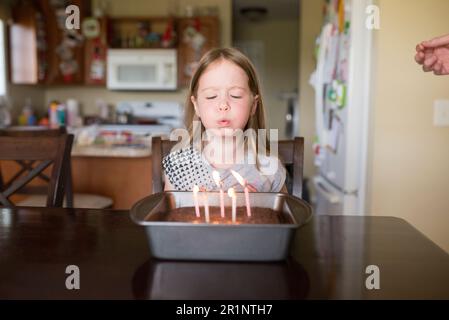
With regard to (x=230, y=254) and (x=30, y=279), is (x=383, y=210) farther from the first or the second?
(x=30, y=279)

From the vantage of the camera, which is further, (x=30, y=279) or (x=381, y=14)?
(x=381, y=14)

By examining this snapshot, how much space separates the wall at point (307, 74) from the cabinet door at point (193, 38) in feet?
2.90

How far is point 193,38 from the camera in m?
4.40

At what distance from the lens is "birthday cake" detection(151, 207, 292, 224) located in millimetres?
737

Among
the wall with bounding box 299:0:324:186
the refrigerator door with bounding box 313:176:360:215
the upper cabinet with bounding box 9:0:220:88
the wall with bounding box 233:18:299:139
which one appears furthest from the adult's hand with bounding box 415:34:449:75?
the wall with bounding box 233:18:299:139

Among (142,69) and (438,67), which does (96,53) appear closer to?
(142,69)

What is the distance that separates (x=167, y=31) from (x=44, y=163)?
322cm

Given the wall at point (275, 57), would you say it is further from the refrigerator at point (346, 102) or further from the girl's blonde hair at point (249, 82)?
the girl's blonde hair at point (249, 82)

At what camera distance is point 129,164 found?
2311 mm

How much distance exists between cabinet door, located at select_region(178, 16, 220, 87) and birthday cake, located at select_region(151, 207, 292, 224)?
371 centimetres

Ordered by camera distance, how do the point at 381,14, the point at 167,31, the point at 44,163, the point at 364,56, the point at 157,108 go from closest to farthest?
the point at 44,163 → the point at 381,14 → the point at 364,56 → the point at 167,31 → the point at 157,108

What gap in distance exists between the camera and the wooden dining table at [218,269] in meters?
0.59

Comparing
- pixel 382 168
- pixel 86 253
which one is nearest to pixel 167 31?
pixel 382 168

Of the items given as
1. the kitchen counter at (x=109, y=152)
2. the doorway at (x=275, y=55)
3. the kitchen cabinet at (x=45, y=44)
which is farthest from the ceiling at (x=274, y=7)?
the kitchen counter at (x=109, y=152)
